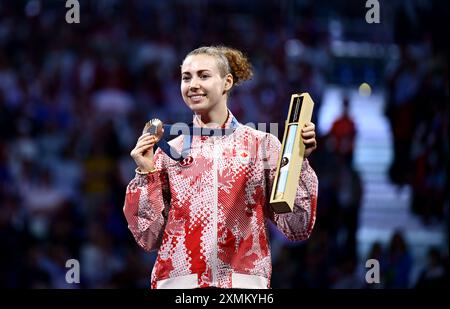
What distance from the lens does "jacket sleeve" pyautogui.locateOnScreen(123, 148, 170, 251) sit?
359 cm

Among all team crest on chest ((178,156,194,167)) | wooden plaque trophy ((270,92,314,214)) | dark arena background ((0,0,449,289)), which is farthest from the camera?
dark arena background ((0,0,449,289))

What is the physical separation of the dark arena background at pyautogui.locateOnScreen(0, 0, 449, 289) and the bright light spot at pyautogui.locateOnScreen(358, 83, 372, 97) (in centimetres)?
1

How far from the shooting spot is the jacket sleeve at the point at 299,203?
140 inches

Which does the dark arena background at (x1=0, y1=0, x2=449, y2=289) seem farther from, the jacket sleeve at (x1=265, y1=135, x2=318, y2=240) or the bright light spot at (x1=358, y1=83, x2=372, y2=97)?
the jacket sleeve at (x1=265, y1=135, x2=318, y2=240)

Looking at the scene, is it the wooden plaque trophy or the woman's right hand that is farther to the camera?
the woman's right hand

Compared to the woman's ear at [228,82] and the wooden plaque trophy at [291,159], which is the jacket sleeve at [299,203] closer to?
the wooden plaque trophy at [291,159]

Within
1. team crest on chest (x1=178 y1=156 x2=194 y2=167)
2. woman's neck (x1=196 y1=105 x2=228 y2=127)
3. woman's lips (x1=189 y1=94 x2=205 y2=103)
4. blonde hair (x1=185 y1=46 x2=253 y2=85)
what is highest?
blonde hair (x1=185 y1=46 x2=253 y2=85)

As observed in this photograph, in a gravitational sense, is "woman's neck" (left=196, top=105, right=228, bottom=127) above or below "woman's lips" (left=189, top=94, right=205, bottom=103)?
below

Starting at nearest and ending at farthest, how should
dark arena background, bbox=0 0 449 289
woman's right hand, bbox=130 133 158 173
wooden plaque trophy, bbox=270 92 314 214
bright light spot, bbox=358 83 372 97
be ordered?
wooden plaque trophy, bbox=270 92 314 214
woman's right hand, bbox=130 133 158 173
dark arena background, bbox=0 0 449 289
bright light spot, bbox=358 83 372 97

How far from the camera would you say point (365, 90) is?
716 cm

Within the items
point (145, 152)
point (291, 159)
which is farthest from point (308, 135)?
point (145, 152)

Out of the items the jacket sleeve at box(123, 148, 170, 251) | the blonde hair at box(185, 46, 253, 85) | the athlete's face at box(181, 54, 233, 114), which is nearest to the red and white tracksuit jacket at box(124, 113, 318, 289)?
the jacket sleeve at box(123, 148, 170, 251)

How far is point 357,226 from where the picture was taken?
22.2ft

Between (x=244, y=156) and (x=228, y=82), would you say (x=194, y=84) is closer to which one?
(x=228, y=82)
